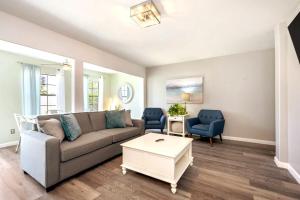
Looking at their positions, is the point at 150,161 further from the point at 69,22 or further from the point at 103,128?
the point at 69,22

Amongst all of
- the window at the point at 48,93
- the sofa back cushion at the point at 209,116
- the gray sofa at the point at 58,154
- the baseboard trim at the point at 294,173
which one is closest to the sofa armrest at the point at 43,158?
the gray sofa at the point at 58,154

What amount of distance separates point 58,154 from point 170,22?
2.50m

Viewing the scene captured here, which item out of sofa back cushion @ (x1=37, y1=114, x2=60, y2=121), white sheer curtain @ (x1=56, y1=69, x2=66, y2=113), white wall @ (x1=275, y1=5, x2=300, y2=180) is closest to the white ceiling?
white wall @ (x1=275, y1=5, x2=300, y2=180)

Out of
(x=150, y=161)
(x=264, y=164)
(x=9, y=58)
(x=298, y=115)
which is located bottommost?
(x=264, y=164)

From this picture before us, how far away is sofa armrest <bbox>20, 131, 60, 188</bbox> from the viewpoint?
165cm

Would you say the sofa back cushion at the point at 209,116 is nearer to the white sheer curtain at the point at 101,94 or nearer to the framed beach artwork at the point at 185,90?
the framed beach artwork at the point at 185,90

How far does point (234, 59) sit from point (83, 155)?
166 inches

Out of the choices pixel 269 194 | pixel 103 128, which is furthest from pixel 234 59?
pixel 103 128

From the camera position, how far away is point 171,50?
11.6 feet

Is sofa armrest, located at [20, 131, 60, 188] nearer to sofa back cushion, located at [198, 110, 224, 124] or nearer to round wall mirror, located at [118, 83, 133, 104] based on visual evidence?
sofa back cushion, located at [198, 110, 224, 124]

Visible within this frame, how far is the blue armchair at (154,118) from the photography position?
4.21 metres

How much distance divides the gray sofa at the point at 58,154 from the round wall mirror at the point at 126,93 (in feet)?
10.4

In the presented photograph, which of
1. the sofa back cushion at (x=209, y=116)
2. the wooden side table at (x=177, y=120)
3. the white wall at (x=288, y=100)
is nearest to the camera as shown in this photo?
the white wall at (x=288, y=100)

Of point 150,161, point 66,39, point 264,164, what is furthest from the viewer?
point 66,39
